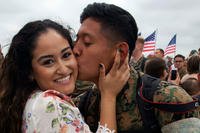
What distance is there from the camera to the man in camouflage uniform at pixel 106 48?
2850mm

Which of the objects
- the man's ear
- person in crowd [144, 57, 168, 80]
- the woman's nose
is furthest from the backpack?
person in crowd [144, 57, 168, 80]

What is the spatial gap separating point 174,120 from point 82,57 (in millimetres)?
827

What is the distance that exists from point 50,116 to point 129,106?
73 cm

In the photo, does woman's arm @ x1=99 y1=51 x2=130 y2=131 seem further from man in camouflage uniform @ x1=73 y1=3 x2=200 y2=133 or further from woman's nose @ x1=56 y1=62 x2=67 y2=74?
woman's nose @ x1=56 y1=62 x2=67 y2=74

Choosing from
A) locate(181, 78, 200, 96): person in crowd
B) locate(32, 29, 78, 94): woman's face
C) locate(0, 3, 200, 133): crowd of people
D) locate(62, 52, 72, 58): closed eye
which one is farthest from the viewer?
locate(181, 78, 200, 96): person in crowd

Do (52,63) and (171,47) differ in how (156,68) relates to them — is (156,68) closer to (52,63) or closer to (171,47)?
(52,63)

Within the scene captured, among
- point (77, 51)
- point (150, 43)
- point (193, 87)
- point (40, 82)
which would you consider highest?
point (150, 43)

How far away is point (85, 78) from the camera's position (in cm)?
300

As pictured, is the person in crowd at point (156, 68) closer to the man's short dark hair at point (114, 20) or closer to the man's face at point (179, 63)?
the man's short dark hair at point (114, 20)

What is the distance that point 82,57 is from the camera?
114 inches

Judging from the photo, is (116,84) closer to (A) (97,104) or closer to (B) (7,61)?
(A) (97,104)

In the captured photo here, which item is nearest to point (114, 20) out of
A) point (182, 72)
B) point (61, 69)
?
point (61, 69)

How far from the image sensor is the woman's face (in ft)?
8.48

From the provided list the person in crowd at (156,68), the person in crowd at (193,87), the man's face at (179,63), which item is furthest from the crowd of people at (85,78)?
the man's face at (179,63)
